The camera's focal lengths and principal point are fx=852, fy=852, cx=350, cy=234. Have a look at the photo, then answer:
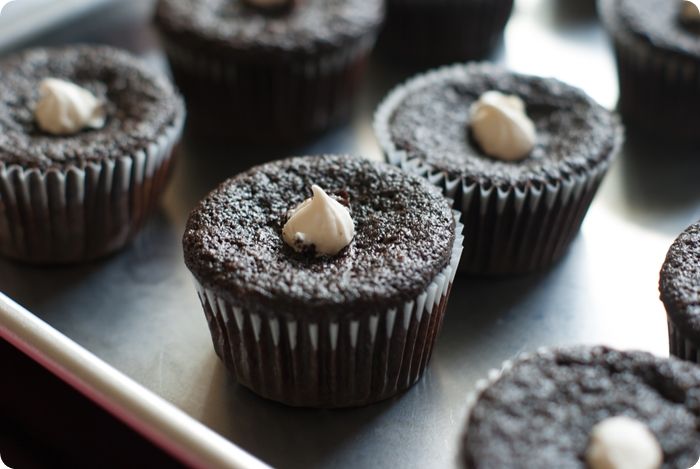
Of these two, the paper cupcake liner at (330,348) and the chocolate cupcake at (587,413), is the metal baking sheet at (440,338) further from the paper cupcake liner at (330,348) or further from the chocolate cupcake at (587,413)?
the chocolate cupcake at (587,413)

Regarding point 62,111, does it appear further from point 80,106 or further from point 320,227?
point 320,227

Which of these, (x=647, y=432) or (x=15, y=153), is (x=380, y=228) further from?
(x=15, y=153)

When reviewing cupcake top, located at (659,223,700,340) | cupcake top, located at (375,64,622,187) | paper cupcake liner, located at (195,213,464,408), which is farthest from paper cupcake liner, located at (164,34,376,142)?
cupcake top, located at (659,223,700,340)

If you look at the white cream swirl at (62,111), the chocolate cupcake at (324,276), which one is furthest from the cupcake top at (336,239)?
the white cream swirl at (62,111)

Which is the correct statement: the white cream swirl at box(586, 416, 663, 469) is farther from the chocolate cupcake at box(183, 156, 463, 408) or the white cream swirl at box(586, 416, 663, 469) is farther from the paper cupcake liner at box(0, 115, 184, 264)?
the paper cupcake liner at box(0, 115, 184, 264)

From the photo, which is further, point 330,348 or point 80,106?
point 80,106

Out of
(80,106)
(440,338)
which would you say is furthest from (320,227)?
(80,106)
